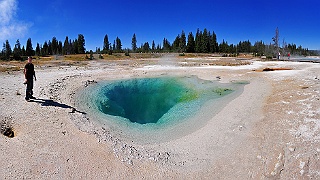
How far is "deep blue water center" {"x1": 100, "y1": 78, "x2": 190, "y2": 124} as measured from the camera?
1217cm

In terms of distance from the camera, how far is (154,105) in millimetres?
14250

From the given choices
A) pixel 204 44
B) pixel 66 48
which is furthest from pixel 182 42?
pixel 66 48

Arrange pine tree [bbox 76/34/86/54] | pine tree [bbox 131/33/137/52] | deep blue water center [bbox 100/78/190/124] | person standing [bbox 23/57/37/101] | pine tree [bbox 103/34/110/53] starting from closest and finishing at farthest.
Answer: person standing [bbox 23/57/37/101] → deep blue water center [bbox 100/78/190/124] → pine tree [bbox 76/34/86/54] → pine tree [bbox 103/34/110/53] → pine tree [bbox 131/33/137/52]

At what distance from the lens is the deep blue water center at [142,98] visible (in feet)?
39.9

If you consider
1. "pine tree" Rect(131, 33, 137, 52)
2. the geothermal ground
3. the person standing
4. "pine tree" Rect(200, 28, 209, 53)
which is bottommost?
the geothermal ground

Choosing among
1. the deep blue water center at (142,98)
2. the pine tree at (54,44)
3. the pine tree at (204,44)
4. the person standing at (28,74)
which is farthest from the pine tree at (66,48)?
the person standing at (28,74)

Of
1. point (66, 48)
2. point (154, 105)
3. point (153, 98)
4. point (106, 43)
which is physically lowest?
point (154, 105)

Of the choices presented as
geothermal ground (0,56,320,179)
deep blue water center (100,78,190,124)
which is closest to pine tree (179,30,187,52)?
deep blue water center (100,78,190,124)

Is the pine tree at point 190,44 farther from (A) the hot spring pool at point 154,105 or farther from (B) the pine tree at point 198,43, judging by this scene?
(A) the hot spring pool at point 154,105

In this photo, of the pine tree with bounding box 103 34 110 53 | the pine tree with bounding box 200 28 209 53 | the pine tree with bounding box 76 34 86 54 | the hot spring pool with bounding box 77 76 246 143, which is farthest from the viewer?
the pine tree with bounding box 103 34 110 53

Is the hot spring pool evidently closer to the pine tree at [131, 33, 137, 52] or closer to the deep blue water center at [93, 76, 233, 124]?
the deep blue water center at [93, 76, 233, 124]

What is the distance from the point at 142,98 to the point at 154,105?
1.98 m

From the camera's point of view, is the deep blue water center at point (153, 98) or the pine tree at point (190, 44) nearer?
the deep blue water center at point (153, 98)

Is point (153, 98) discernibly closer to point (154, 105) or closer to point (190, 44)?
point (154, 105)
